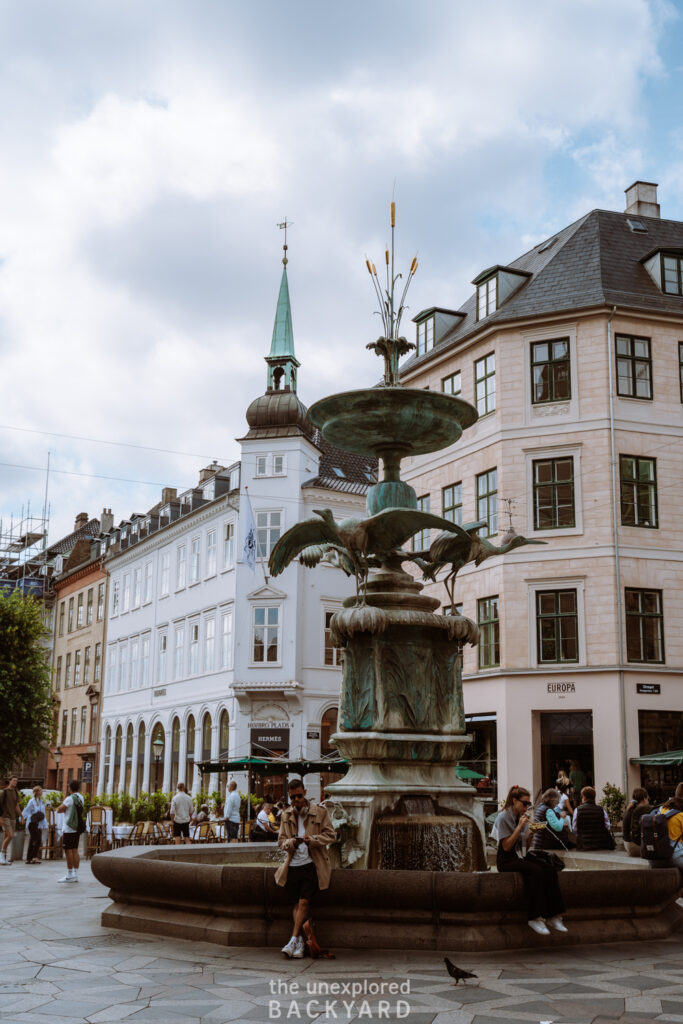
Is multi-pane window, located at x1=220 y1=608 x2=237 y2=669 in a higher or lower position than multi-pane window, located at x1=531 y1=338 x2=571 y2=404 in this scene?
lower

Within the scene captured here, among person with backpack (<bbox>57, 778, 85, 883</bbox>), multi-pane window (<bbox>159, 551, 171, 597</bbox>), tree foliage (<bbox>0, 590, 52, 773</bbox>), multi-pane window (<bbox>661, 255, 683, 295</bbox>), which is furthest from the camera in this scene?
multi-pane window (<bbox>159, 551, 171, 597</bbox>)

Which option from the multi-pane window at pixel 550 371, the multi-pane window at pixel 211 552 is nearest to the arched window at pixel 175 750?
the multi-pane window at pixel 211 552

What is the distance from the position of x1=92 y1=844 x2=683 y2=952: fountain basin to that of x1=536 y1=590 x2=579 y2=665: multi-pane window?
18562mm

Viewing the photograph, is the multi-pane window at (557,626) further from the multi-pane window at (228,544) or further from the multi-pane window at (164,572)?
the multi-pane window at (164,572)

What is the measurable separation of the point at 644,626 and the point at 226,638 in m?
20.0

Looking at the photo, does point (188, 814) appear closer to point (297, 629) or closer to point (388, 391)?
point (388, 391)

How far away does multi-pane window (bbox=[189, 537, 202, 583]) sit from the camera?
48.3 m

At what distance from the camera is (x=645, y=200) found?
36.2 m

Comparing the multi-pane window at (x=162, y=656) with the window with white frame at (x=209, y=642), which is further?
the multi-pane window at (x=162, y=656)

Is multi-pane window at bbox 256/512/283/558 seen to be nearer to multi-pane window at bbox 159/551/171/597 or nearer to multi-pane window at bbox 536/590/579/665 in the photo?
multi-pane window at bbox 159/551/171/597

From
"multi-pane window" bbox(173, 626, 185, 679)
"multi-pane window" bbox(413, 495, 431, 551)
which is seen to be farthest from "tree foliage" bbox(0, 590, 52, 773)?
"multi-pane window" bbox(173, 626, 185, 679)

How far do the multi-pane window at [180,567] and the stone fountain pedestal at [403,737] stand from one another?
39.2 m

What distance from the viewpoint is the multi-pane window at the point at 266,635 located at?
42219 millimetres

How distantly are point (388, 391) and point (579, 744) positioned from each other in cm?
1980
